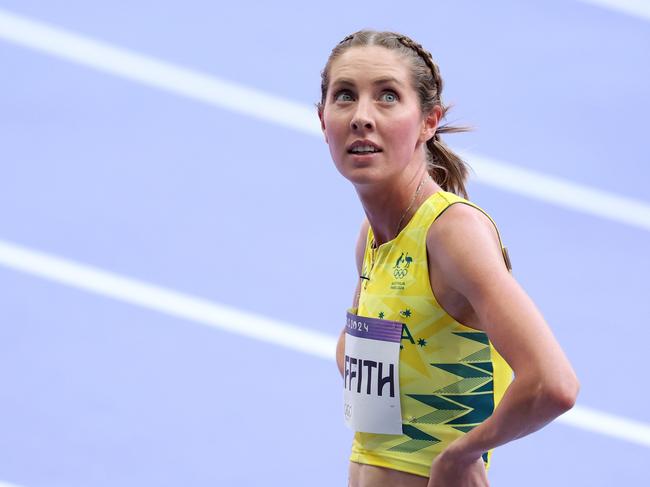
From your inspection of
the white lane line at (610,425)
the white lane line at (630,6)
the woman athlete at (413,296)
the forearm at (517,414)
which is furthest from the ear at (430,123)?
the white lane line at (630,6)

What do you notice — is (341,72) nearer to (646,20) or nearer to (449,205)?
(449,205)

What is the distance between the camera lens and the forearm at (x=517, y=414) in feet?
6.62

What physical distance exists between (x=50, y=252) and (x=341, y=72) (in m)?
4.13

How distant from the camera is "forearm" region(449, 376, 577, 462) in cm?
202

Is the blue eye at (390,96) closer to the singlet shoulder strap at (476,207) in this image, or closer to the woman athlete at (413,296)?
Answer: the woman athlete at (413,296)

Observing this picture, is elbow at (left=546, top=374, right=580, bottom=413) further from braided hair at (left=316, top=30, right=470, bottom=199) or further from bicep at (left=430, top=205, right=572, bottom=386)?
braided hair at (left=316, top=30, right=470, bottom=199)

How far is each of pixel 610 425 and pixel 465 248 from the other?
2894mm

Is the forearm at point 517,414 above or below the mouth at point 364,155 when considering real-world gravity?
below

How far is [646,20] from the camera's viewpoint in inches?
333

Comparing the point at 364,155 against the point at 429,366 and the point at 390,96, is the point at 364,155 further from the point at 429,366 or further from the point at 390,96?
the point at 429,366

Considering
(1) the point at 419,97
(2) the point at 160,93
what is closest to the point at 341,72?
(1) the point at 419,97

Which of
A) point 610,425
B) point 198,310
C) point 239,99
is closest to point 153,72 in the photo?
point 239,99

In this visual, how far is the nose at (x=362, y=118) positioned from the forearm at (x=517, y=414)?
0.61 m

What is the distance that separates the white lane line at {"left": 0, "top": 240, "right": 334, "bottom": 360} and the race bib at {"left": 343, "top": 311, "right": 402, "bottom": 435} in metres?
2.87
